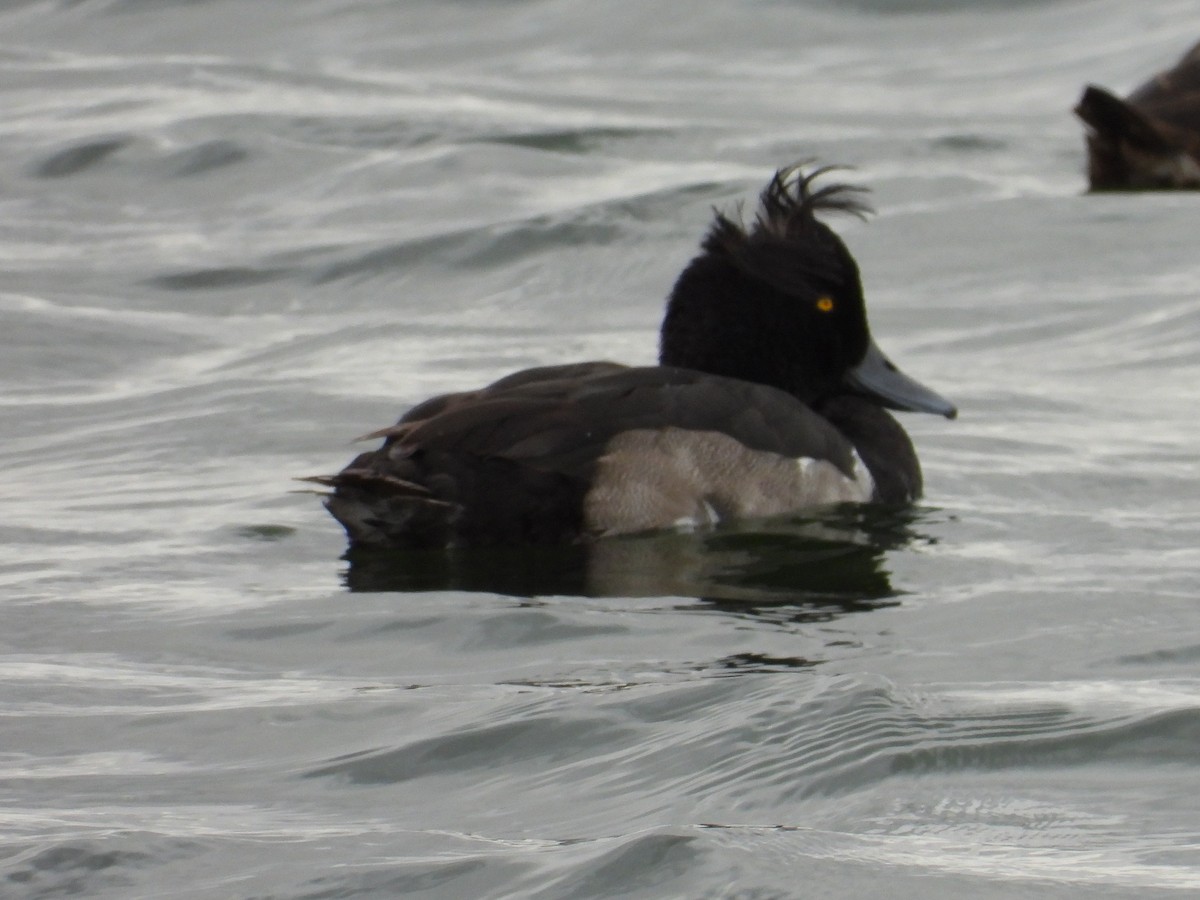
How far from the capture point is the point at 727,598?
20.1 feet

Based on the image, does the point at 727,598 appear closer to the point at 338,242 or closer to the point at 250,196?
the point at 338,242

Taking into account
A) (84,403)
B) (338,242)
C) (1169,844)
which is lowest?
(1169,844)

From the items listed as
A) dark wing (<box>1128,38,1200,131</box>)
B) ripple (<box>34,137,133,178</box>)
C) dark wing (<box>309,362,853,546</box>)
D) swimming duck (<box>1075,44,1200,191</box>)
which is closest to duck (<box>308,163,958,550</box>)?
dark wing (<box>309,362,853,546</box>)

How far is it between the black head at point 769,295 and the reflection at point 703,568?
74 cm

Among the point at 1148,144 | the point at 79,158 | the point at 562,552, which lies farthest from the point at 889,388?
the point at 79,158

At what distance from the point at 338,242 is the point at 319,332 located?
1.72 meters

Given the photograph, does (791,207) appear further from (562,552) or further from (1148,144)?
(1148,144)

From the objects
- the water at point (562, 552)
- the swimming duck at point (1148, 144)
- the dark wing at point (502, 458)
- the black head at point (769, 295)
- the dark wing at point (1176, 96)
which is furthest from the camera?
the dark wing at point (1176, 96)

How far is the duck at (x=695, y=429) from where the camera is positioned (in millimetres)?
6500

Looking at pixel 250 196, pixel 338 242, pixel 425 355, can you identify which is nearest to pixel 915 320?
pixel 425 355

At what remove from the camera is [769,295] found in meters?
7.52

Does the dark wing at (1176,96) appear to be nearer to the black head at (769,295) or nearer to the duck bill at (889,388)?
the duck bill at (889,388)

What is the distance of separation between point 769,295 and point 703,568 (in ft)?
4.32

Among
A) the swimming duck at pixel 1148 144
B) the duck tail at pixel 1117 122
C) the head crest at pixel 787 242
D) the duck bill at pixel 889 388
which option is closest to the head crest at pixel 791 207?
the head crest at pixel 787 242
